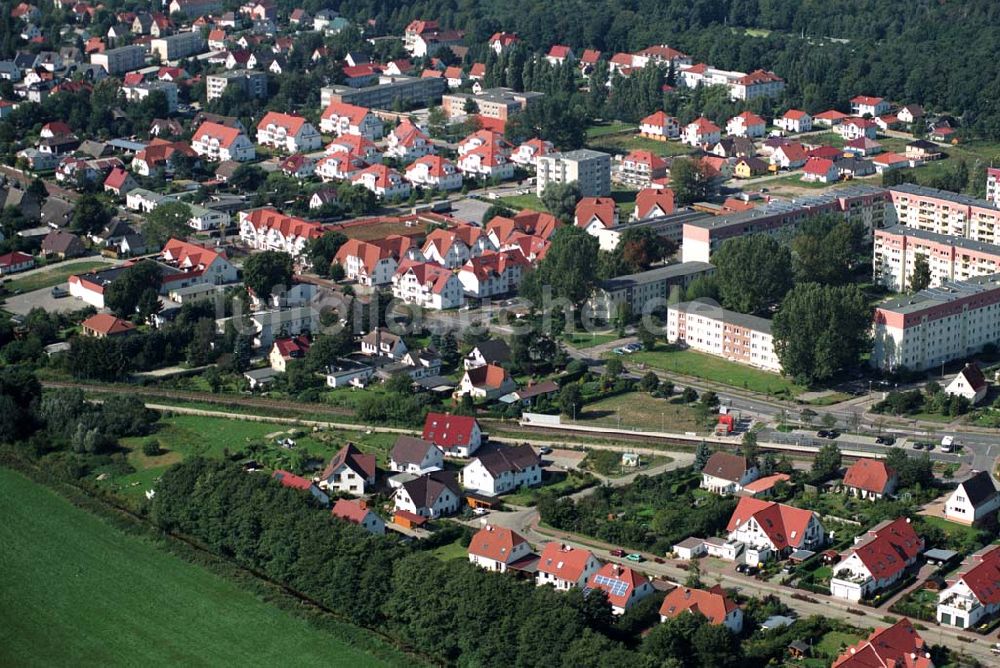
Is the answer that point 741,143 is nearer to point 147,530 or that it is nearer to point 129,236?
point 129,236

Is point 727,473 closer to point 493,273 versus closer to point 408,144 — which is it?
point 493,273

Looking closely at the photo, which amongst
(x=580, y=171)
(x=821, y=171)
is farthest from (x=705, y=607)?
(x=821, y=171)

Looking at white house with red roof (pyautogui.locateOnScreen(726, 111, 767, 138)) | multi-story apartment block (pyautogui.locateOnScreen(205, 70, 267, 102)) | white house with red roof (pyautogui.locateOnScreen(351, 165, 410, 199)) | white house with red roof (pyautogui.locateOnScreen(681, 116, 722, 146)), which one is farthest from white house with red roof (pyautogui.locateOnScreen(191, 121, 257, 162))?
white house with red roof (pyautogui.locateOnScreen(726, 111, 767, 138))

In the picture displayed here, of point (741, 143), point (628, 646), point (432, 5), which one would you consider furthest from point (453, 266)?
point (432, 5)

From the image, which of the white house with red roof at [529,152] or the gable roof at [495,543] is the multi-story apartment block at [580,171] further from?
the gable roof at [495,543]

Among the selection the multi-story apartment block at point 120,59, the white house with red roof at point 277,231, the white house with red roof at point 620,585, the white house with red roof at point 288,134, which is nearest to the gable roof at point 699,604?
the white house with red roof at point 620,585

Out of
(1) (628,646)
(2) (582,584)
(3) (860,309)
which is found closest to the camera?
(1) (628,646)

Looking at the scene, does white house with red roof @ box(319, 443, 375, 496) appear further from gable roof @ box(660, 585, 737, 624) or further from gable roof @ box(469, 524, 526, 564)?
gable roof @ box(660, 585, 737, 624)
